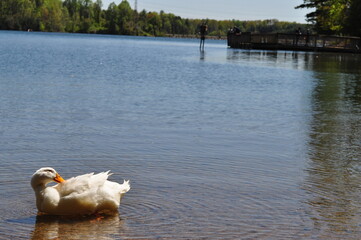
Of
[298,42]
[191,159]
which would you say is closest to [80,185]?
[191,159]

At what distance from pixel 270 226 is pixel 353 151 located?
5.19 m

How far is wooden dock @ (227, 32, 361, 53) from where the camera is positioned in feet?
227

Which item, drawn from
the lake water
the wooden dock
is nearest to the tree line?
the wooden dock

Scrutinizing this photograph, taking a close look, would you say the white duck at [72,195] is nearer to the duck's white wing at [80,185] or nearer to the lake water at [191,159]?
the duck's white wing at [80,185]

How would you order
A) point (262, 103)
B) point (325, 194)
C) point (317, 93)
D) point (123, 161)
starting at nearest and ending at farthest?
point (325, 194) < point (123, 161) < point (262, 103) < point (317, 93)

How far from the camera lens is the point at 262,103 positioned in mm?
20000

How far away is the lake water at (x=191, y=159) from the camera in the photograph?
7297 millimetres

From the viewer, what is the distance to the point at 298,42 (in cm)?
7350

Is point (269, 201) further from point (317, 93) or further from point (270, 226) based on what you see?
point (317, 93)

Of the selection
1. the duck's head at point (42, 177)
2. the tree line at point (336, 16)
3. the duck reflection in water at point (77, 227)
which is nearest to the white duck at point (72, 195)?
the duck's head at point (42, 177)

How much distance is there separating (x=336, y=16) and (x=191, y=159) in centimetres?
7507

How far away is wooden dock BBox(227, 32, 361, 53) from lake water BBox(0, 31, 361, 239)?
163ft

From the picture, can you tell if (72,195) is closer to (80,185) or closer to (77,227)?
(80,185)

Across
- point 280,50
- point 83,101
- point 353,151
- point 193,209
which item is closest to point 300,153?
point 353,151
